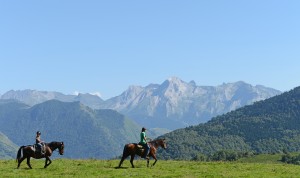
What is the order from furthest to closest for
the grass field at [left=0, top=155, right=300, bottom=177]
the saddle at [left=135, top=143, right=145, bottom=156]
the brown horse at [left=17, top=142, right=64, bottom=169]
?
the saddle at [left=135, top=143, right=145, bottom=156] < the brown horse at [left=17, top=142, right=64, bottom=169] < the grass field at [left=0, top=155, right=300, bottom=177]

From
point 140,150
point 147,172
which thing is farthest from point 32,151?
point 147,172

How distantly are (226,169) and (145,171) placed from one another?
9237mm

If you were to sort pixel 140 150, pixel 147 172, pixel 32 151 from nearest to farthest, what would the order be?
1. pixel 147 172
2. pixel 32 151
3. pixel 140 150

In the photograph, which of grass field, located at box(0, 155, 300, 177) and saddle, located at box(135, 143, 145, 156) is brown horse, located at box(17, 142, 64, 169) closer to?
grass field, located at box(0, 155, 300, 177)

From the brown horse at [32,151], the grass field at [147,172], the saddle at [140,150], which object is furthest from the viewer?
the saddle at [140,150]

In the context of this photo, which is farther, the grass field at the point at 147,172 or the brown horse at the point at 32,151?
the brown horse at the point at 32,151

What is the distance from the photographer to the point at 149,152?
144 feet

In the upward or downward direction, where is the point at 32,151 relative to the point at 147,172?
upward

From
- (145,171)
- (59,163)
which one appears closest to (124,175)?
(145,171)

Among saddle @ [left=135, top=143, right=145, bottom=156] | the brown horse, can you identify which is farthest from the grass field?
saddle @ [left=135, top=143, right=145, bottom=156]

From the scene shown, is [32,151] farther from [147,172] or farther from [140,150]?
[147,172]

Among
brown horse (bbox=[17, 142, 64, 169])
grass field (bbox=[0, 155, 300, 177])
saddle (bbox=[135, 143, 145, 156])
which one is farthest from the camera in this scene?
saddle (bbox=[135, 143, 145, 156])

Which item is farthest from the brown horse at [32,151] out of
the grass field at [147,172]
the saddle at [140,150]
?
the saddle at [140,150]

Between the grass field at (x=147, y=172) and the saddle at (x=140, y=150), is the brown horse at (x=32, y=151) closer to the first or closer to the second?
the grass field at (x=147, y=172)
